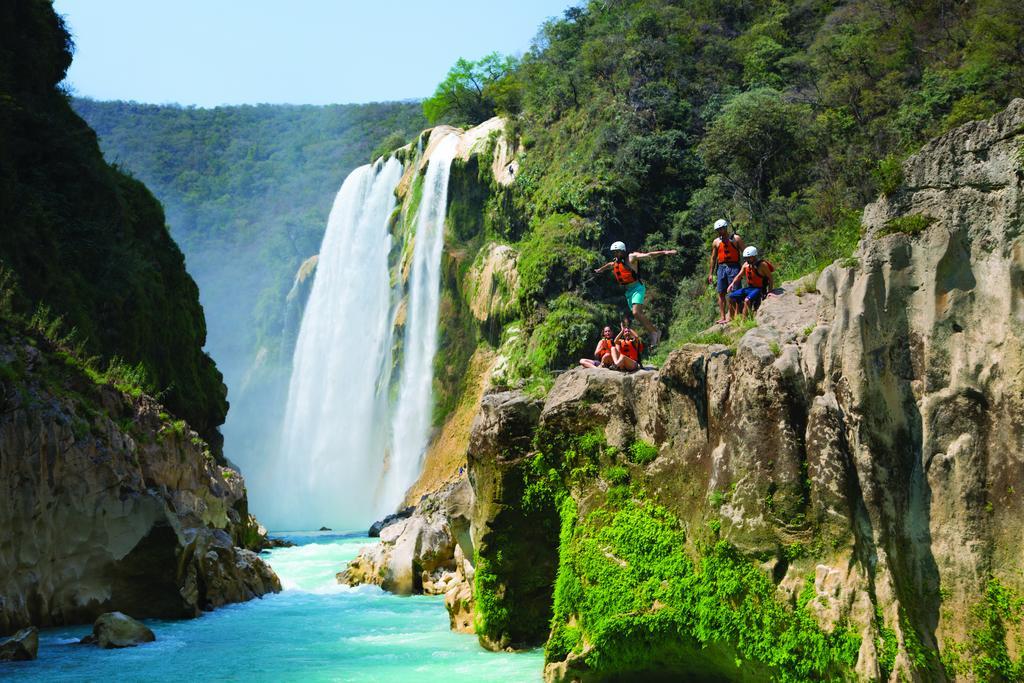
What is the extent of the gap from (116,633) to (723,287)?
964 cm

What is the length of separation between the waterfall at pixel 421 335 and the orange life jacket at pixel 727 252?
26.9m

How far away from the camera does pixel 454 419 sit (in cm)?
3650

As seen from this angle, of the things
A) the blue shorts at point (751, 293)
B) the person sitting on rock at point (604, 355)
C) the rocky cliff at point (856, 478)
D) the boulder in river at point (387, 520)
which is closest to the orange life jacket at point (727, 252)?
the blue shorts at point (751, 293)

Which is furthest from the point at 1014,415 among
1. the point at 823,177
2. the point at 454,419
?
the point at 454,419

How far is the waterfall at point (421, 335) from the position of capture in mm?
38531

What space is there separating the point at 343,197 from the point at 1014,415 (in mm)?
43270

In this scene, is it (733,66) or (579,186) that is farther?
(733,66)

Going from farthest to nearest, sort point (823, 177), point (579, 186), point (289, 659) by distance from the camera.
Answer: point (579, 186)
point (823, 177)
point (289, 659)

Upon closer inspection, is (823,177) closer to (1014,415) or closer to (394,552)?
(394,552)

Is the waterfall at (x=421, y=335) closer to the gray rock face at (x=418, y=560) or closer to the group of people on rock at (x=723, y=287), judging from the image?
the gray rock face at (x=418, y=560)

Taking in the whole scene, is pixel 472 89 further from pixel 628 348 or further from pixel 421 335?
pixel 628 348

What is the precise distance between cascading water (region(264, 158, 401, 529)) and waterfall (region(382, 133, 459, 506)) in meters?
2.12

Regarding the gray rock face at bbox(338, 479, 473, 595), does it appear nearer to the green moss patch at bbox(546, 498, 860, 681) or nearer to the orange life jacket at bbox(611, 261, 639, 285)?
the orange life jacket at bbox(611, 261, 639, 285)

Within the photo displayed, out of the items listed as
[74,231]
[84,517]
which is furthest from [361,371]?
[84,517]
